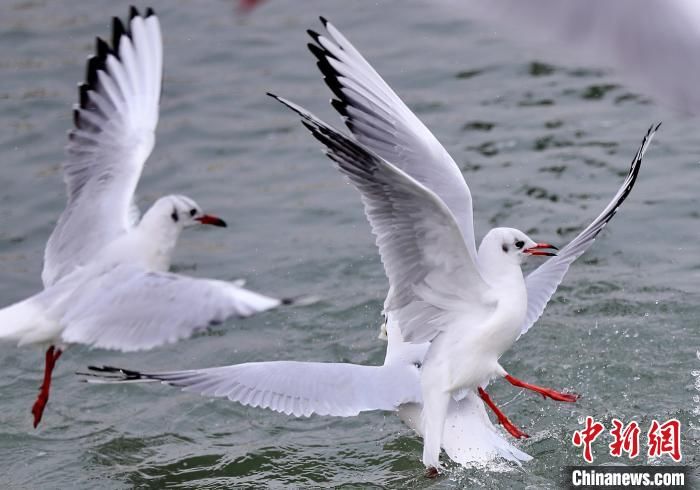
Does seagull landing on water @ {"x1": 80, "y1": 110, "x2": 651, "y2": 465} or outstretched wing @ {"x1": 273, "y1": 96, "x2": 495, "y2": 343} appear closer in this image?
outstretched wing @ {"x1": 273, "y1": 96, "x2": 495, "y2": 343}

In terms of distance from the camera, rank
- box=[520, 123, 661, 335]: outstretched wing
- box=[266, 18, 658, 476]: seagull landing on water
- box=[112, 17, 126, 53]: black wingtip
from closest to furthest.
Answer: box=[266, 18, 658, 476]: seagull landing on water → box=[520, 123, 661, 335]: outstretched wing → box=[112, 17, 126, 53]: black wingtip

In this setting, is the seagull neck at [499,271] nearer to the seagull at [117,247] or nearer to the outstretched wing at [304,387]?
the outstretched wing at [304,387]

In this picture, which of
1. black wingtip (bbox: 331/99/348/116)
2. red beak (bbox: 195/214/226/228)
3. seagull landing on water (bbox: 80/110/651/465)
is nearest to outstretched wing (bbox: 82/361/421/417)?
seagull landing on water (bbox: 80/110/651/465)

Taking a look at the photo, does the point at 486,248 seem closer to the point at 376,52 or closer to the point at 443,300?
the point at 443,300

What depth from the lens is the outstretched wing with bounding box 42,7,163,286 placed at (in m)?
5.46

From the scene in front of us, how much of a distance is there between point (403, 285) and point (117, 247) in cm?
129

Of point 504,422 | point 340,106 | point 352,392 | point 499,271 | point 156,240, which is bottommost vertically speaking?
point 504,422

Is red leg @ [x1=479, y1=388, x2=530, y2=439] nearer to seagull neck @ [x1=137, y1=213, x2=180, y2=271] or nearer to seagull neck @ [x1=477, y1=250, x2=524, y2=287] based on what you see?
seagull neck @ [x1=477, y1=250, x2=524, y2=287]

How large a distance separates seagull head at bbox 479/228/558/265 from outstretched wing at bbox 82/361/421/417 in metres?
0.61

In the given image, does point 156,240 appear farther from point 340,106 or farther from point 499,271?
point 499,271

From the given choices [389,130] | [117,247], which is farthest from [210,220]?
[389,130]

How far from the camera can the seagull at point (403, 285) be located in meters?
4.39

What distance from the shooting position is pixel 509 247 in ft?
16.1

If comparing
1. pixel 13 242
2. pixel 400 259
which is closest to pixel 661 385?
pixel 400 259
